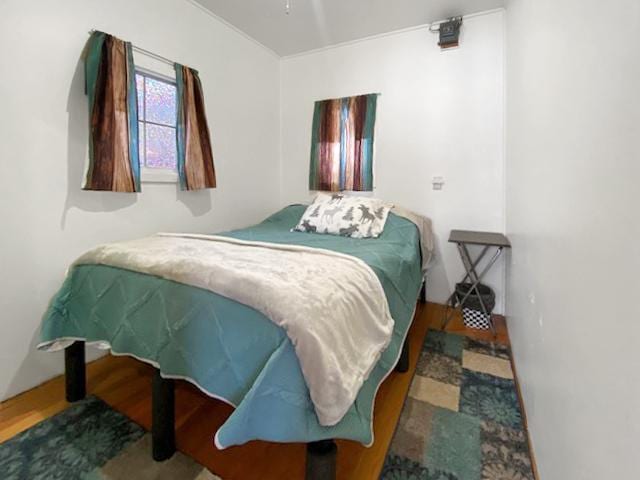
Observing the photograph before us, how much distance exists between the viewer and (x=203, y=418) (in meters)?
1.39

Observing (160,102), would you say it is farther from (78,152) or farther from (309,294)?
(309,294)

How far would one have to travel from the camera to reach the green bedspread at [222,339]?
2.63ft

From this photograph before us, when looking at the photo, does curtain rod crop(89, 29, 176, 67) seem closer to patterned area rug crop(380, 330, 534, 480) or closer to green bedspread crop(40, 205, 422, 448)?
green bedspread crop(40, 205, 422, 448)

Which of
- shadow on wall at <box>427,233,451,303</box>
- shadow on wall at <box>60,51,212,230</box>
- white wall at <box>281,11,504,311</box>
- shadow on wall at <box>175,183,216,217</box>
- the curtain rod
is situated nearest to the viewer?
shadow on wall at <box>60,51,212,230</box>

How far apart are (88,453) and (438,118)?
3.12 meters

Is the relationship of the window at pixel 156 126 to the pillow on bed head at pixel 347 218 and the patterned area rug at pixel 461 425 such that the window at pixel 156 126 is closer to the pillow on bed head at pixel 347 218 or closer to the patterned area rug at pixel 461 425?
the pillow on bed head at pixel 347 218

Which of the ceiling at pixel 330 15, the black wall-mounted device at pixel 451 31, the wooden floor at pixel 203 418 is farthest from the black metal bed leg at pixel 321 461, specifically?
the black wall-mounted device at pixel 451 31

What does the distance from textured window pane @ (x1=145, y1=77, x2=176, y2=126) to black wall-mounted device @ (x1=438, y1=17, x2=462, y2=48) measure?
2.22 metres

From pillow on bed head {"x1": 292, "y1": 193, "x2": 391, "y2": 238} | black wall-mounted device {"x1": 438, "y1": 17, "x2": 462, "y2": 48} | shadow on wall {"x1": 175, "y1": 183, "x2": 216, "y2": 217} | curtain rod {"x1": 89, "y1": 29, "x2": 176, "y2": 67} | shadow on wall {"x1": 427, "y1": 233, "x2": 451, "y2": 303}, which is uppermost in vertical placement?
black wall-mounted device {"x1": 438, "y1": 17, "x2": 462, "y2": 48}

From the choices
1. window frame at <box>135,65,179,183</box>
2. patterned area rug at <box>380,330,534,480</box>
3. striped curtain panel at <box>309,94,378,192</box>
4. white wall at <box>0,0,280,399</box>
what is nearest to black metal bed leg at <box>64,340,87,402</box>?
white wall at <box>0,0,280,399</box>

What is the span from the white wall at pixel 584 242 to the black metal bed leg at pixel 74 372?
199cm

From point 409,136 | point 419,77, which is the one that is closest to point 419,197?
point 409,136

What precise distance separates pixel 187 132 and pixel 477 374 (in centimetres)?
256

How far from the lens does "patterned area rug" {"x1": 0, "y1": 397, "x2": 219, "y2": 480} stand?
1111 millimetres
